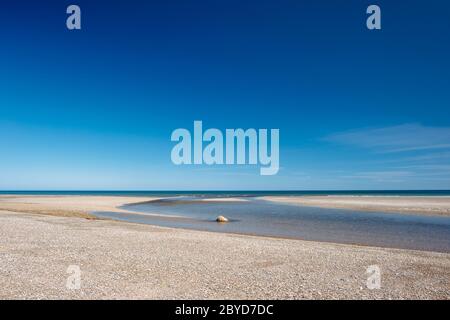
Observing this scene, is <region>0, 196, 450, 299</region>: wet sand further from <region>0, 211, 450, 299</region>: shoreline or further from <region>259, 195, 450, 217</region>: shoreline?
<region>259, 195, 450, 217</region>: shoreline

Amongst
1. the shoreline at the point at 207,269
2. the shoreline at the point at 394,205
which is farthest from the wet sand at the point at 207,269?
the shoreline at the point at 394,205

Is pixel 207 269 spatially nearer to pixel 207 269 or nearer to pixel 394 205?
pixel 207 269

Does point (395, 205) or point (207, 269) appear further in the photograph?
point (395, 205)

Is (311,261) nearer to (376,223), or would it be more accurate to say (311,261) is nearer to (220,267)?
(220,267)

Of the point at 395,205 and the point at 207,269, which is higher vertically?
the point at 207,269

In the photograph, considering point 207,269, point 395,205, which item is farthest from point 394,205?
point 207,269

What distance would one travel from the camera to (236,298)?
30.0 ft

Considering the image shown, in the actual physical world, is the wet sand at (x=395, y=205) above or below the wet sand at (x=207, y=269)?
below

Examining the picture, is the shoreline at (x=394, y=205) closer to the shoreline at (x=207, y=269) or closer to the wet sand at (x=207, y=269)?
the shoreline at (x=207, y=269)

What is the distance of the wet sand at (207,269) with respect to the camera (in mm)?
9530

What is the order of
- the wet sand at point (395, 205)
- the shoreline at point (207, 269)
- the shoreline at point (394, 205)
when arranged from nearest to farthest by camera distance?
the shoreline at point (207, 269) < the shoreline at point (394, 205) < the wet sand at point (395, 205)

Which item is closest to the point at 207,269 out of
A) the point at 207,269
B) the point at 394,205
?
the point at 207,269

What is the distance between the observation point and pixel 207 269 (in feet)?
39.6

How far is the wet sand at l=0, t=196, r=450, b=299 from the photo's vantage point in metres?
9.53
